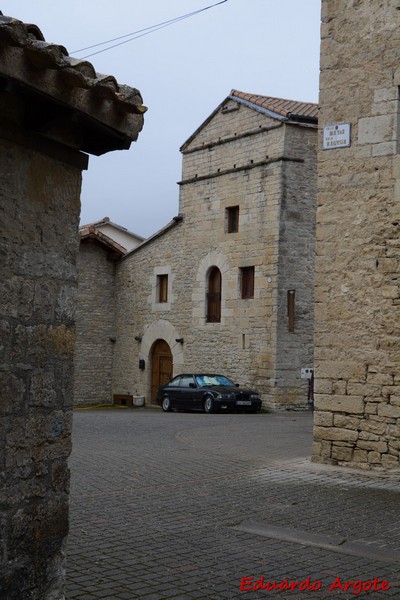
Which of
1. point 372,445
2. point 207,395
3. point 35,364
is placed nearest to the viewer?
point 35,364

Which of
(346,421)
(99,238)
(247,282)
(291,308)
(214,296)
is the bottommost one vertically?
(346,421)

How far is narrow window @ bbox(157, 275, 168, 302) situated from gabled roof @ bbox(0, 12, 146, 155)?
71.3 ft

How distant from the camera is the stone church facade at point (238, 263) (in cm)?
2205

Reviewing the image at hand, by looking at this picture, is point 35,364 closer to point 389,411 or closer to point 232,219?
point 389,411

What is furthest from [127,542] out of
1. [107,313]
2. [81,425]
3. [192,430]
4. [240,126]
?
[107,313]

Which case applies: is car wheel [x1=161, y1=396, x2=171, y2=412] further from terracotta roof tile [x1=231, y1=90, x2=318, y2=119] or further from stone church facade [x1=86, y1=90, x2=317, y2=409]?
terracotta roof tile [x1=231, y1=90, x2=318, y2=119]

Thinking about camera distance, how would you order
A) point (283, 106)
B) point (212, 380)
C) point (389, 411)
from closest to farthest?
point (389, 411), point (212, 380), point (283, 106)

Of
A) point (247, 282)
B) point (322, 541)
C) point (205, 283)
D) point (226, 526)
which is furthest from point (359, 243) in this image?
point (205, 283)

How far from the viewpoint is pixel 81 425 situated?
16438 mm

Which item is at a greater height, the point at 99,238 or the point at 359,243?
the point at 99,238

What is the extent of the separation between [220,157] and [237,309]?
5048mm

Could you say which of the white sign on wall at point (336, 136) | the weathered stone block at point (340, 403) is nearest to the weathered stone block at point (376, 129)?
the white sign on wall at point (336, 136)

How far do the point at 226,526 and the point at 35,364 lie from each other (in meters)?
3.36

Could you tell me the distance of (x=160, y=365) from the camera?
86.1ft
